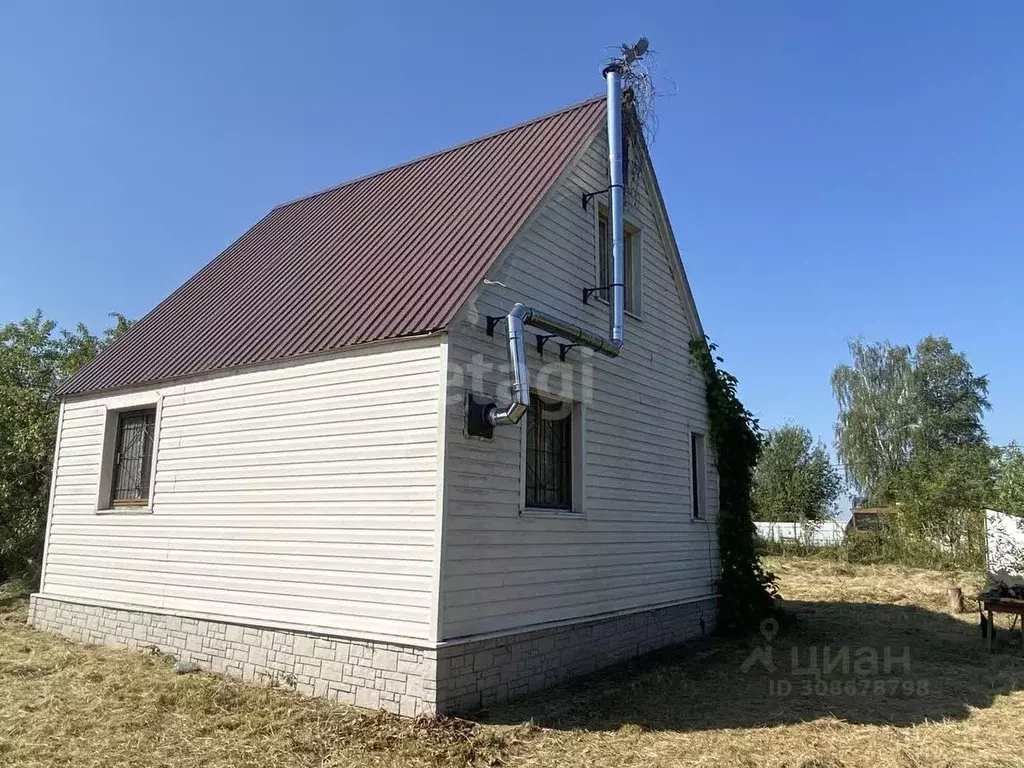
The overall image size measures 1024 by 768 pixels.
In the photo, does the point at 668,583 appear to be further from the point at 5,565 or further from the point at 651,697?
the point at 5,565

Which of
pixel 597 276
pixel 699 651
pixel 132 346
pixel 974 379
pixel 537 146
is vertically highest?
pixel 974 379

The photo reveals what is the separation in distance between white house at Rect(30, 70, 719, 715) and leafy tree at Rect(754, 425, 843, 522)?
26.3m

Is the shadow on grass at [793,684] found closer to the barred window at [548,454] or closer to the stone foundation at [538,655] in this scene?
the stone foundation at [538,655]

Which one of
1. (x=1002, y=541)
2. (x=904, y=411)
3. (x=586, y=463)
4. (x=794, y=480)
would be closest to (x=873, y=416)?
(x=904, y=411)

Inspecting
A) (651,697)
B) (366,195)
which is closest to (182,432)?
(366,195)

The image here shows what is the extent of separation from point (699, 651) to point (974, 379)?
4472 cm

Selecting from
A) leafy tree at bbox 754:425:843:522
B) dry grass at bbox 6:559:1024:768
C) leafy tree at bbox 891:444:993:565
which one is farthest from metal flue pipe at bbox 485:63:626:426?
leafy tree at bbox 754:425:843:522

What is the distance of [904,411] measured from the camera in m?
46.3

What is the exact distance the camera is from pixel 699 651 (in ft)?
35.6

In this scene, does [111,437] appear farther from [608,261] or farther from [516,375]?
[608,261]

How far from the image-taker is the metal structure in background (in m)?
7.50

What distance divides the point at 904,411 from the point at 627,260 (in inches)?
1638

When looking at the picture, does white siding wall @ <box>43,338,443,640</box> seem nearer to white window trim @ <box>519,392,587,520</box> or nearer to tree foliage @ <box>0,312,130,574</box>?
white window trim @ <box>519,392,587,520</box>

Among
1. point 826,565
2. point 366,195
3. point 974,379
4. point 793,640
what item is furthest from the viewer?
point 974,379
